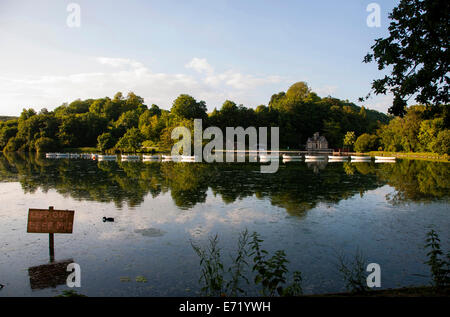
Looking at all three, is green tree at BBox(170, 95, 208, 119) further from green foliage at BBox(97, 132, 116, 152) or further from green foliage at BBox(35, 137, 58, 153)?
green foliage at BBox(35, 137, 58, 153)

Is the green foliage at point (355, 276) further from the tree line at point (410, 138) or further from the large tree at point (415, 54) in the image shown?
the tree line at point (410, 138)

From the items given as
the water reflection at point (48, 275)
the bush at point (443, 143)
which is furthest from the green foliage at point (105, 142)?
the bush at point (443, 143)

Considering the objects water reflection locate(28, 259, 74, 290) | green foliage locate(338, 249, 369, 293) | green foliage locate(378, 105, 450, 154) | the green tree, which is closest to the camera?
green foliage locate(338, 249, 369, 293)

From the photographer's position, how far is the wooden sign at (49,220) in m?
8.24

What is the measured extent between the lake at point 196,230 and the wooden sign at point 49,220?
2.80ft

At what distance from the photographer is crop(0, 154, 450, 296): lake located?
7.43 m

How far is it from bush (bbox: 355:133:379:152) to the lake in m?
50.6

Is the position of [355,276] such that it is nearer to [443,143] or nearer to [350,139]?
[443,143]

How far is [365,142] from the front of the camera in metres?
70.1

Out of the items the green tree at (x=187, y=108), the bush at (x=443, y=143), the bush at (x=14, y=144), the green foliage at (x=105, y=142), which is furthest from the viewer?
the green tree at (x=187, y=108)

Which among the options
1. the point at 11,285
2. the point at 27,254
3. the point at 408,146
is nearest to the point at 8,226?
the point at 27,254

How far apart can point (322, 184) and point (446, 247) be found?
1391 centimetres

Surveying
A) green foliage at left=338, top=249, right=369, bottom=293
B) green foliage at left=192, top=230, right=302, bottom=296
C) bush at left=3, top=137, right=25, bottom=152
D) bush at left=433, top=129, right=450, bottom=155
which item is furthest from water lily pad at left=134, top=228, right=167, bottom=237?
bush at left=3, top=137, right=25, bottom=152

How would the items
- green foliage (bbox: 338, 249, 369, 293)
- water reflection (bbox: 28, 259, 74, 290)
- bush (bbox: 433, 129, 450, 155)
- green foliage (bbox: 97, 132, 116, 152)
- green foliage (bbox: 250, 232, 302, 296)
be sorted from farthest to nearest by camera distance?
green foliage (bbox: 97, 132, 116, 152) → bush (bbox: 433, 129, 450, 155) → water reflection (bbox: 28, 259, 74, 290) → green foliage (bbox: 338, 249, 369, 293) → green foliage (bbox: 250, 232, 302, 296)
